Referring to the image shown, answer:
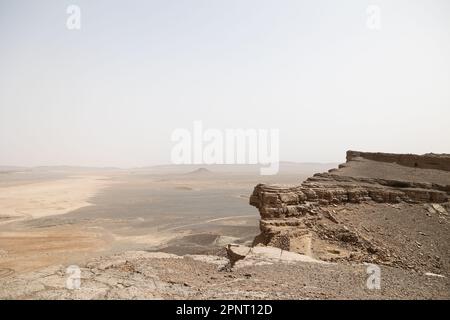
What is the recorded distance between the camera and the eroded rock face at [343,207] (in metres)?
11.3

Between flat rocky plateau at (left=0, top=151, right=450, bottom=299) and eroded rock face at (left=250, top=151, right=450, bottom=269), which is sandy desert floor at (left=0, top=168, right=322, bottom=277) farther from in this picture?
eroded rock face at (left=250, top=151, right=450, bottom=269)

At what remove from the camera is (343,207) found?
13.7 metres

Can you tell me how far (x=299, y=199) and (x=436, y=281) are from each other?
229 inches

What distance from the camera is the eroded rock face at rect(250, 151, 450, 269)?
11.3 metres

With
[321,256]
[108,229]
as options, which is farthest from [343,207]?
[108,229]

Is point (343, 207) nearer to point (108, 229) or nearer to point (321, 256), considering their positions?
point (321, 256)

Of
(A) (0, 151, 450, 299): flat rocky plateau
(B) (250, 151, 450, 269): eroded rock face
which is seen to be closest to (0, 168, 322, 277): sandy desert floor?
(A) (0, 151, 450, 299): flat rocky plateau

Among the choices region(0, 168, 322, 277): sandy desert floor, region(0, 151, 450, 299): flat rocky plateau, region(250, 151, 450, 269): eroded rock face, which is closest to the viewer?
region(0, 151, 450, 299): flat rocky plateau

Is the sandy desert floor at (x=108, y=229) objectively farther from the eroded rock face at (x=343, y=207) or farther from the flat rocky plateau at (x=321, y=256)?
the eroded rock face at (x=343, y=207)

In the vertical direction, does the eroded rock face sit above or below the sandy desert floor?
above

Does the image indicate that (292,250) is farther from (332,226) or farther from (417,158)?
(417,158)

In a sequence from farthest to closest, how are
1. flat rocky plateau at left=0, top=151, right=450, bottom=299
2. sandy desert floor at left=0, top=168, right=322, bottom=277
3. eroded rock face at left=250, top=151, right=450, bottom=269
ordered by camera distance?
sandy desert floor at left=0, top=168, right=322, bottom=277
eroded rock face at left=250, top=151, right=450, bottom=269
flat rocky plateau at left=0, top=151, right=450, bottom=299

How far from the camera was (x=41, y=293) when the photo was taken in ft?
21.0
